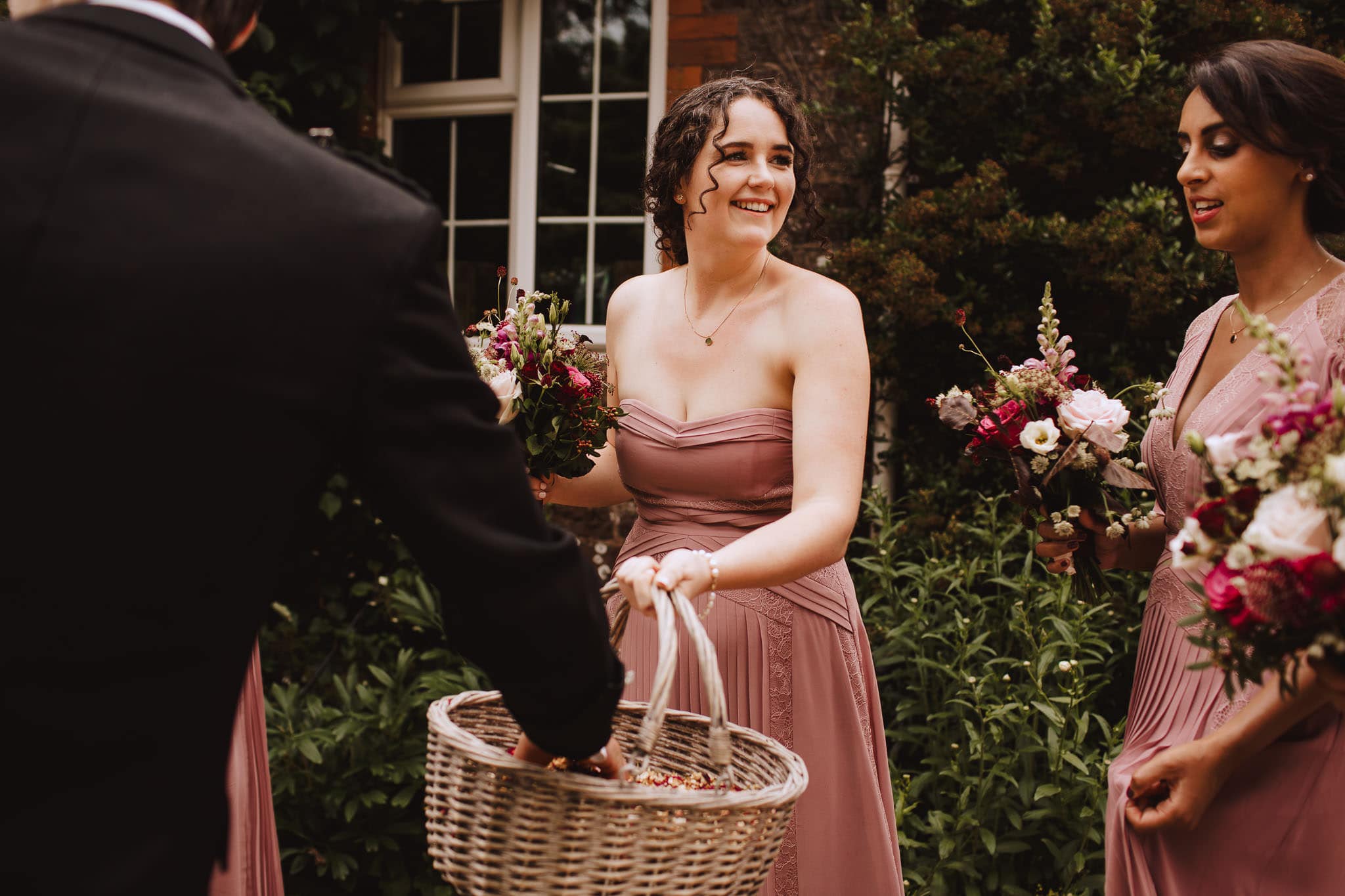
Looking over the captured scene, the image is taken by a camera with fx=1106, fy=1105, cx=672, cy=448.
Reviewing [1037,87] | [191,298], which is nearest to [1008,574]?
[1037,87]

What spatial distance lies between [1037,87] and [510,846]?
15.0 feet

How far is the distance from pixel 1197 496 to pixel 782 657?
0.92 metres

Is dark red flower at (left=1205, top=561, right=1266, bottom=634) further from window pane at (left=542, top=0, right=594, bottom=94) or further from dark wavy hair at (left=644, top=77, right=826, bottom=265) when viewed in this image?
window pane at (left=542, top=0, right=594, bottom=94)

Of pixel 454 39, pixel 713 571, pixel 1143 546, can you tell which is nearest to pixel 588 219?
pixel 454 39

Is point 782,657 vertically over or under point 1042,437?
under

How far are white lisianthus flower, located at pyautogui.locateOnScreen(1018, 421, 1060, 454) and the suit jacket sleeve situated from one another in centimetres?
125

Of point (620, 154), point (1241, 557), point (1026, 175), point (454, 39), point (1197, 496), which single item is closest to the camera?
point (1241, 557)

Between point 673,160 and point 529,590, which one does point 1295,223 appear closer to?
point 673,160

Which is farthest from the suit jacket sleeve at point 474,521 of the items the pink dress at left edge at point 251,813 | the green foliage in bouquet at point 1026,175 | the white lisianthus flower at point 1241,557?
the green foliage in bouquet at point 1026,175

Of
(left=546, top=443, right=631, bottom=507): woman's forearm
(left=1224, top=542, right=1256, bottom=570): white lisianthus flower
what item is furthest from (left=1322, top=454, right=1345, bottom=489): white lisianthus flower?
(left=546, top=443, right=631, bottom=507): woman's forearm

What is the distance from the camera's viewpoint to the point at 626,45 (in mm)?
6078

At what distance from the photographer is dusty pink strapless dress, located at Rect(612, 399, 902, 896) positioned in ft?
7.81

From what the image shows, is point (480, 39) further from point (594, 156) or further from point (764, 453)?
point (764, 453)

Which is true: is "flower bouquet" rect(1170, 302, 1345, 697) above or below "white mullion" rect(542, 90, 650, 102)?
below
